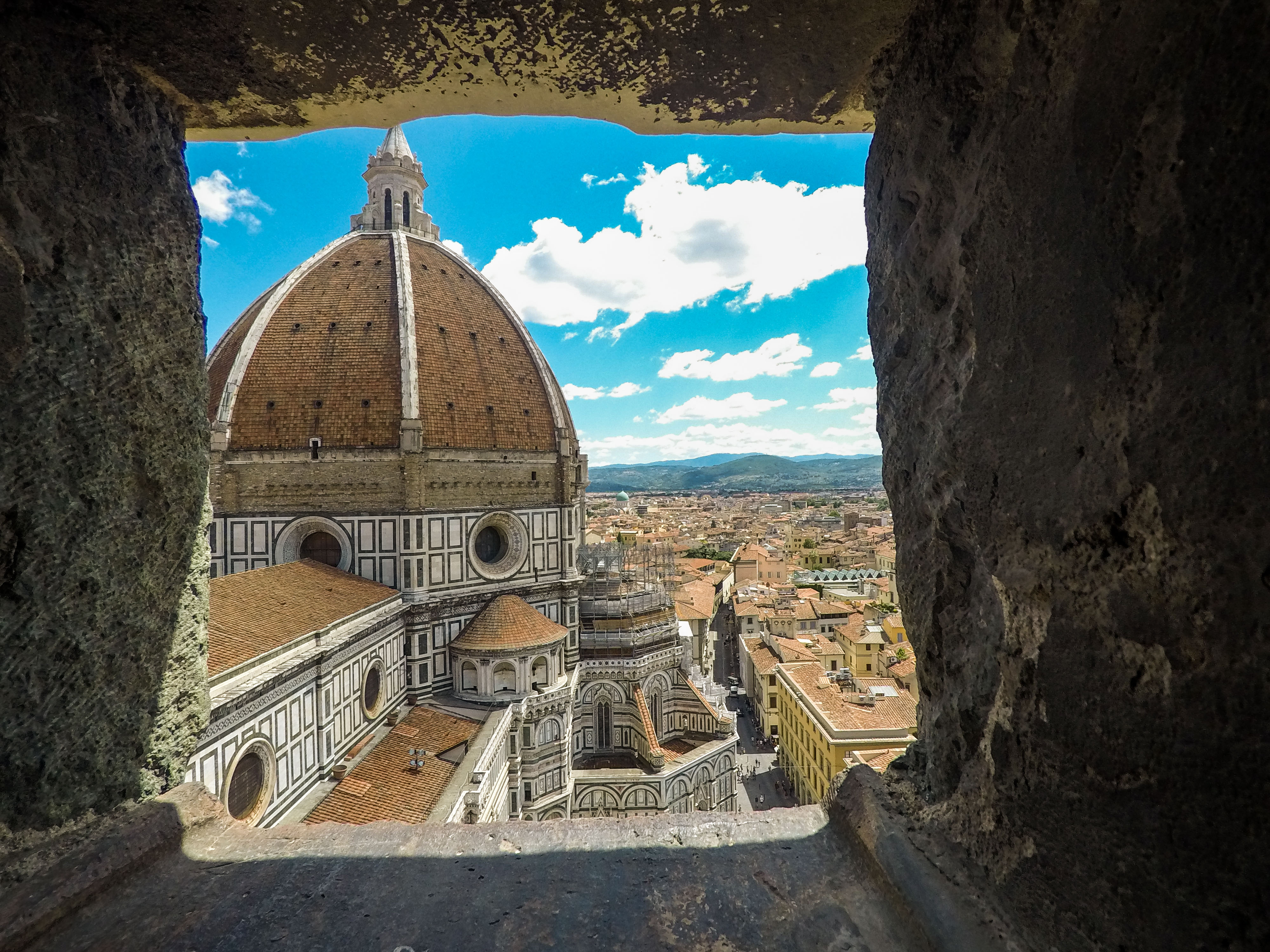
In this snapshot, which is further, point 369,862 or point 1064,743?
point 369,862

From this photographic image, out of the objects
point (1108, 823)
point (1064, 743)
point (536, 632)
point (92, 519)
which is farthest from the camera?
point (536, 632)

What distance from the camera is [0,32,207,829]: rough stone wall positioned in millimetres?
1672

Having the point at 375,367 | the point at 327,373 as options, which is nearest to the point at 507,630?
the point at 375,367

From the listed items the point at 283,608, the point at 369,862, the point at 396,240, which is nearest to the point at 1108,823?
the point at 369,862

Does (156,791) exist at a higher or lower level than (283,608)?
higher

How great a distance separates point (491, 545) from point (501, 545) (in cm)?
27

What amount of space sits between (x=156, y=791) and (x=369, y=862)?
86 cm

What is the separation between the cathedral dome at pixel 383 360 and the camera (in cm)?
1528

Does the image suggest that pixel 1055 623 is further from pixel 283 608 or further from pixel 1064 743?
pixel 283 608

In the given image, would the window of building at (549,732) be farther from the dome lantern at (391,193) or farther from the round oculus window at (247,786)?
the dome lantern at (391,193)

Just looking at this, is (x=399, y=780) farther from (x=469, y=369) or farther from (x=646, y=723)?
(x=469, y=369)

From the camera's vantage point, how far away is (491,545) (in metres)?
17.0

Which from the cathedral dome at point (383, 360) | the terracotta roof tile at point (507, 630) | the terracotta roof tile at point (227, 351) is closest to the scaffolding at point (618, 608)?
the terracotta roof tile at point (507, 630)

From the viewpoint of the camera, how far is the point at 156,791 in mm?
2064
